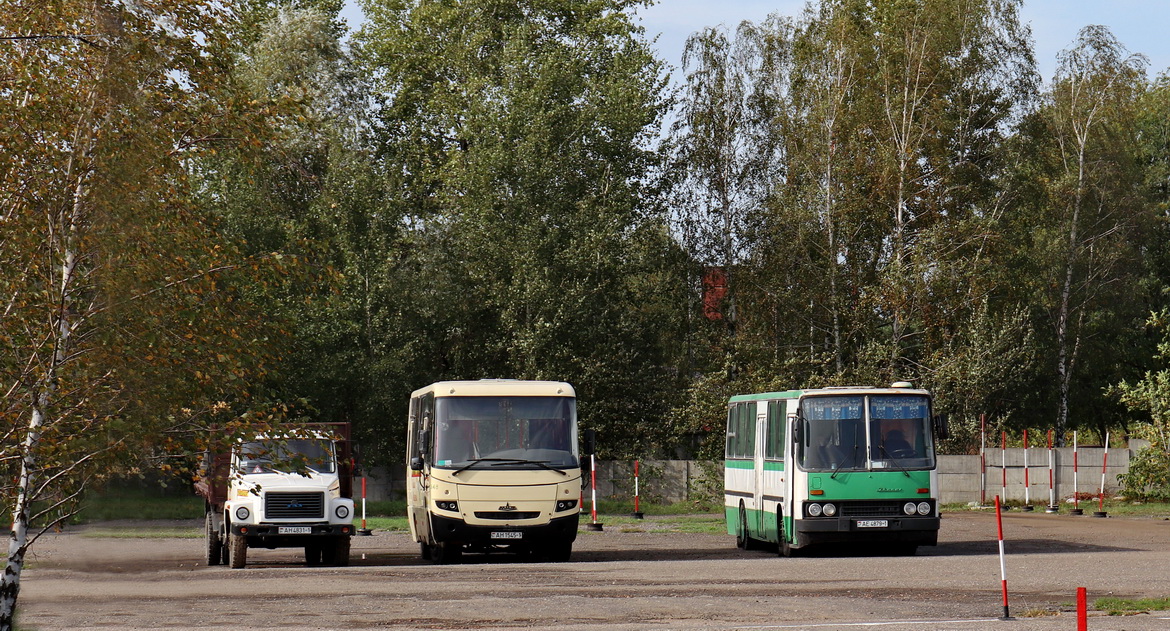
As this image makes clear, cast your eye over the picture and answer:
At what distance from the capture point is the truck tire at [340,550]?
24484mm

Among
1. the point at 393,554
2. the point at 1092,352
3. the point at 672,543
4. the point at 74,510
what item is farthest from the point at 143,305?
the point at 1092,352

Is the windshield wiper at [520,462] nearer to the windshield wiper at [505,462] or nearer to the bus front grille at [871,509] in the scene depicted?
the windshield wiper at [505,462]

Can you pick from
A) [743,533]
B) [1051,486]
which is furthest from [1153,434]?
[743,533]

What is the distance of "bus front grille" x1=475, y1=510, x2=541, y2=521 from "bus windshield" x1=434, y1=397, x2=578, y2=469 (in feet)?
2.62

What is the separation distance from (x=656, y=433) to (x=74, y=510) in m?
33.6

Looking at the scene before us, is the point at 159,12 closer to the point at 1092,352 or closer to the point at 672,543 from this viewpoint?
the point at 672,543

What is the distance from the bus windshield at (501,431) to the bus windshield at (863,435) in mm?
3749

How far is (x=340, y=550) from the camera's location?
2459cm

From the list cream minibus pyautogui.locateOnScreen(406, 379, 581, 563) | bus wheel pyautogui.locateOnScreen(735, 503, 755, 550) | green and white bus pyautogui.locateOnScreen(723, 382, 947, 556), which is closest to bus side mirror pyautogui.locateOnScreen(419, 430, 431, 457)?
cream minibus pyautogui.locateOnScreen(406, 379, 581, 563)

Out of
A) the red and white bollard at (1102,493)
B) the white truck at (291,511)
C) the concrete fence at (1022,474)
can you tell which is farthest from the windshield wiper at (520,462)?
the concrete fence at (1022,474)

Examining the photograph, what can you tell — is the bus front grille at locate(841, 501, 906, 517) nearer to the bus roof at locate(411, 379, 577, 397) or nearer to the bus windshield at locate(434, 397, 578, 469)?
the bus windshield at locate(434, 397, 578, 469)

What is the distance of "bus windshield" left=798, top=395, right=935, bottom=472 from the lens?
2452 cm

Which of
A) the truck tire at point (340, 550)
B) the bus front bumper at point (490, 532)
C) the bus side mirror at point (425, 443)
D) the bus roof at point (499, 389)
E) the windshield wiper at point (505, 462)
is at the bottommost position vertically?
the truck tire at point (340, 550)

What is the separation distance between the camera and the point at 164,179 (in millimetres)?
13562
